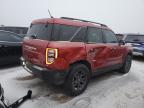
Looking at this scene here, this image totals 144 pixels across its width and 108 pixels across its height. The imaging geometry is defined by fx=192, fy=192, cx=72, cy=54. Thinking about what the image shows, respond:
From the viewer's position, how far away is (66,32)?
14.2 ft

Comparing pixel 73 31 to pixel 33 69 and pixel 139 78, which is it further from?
pixel 139 78

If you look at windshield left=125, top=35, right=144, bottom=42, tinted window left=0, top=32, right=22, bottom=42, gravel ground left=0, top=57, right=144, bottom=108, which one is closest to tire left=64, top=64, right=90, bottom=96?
gravel ground left=0, top=57, right=144, bottom=108

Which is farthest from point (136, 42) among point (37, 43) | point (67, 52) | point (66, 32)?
point (37, 43)

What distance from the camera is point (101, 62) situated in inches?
209

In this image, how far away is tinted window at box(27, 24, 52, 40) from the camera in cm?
422

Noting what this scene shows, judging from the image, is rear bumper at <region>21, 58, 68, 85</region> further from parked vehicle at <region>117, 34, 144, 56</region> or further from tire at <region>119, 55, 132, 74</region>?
parked vehicle at <region>117, 34, 144, 56</region>

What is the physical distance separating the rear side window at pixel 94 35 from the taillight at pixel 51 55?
47.5 inches

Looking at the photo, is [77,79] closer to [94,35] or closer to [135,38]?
[94,35]

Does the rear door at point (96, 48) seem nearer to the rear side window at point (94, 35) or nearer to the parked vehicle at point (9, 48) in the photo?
the rear side window at point (94, 35)

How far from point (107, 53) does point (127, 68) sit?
1.87 meters

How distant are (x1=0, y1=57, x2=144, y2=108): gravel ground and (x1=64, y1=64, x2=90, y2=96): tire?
16 cm

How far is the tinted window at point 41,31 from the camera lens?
13.9 ft

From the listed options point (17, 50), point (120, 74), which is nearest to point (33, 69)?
point (17, 50)

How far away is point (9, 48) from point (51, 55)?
3298 mm
